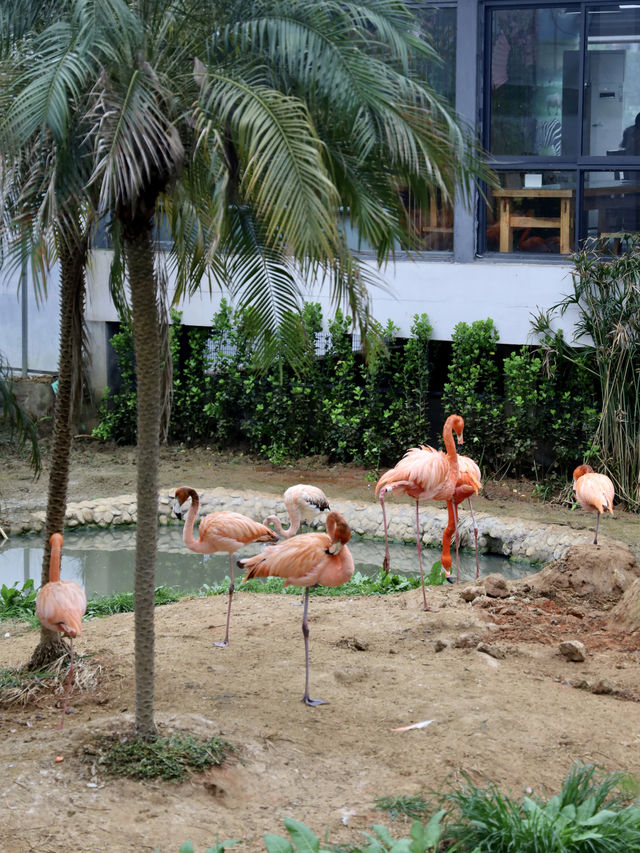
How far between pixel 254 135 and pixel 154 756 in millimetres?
2878

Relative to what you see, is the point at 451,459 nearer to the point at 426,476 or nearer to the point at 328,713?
the point at 426,476

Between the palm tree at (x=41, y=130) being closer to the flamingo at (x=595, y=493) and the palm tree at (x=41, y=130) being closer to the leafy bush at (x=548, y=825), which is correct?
the leafy bush at (x=548, y=825)

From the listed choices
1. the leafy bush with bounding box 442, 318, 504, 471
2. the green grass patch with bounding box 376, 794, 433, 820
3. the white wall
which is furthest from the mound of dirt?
the white wall

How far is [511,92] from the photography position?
1305cm

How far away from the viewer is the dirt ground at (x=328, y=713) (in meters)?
4.50

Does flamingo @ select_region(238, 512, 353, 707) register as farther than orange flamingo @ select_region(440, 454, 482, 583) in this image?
No

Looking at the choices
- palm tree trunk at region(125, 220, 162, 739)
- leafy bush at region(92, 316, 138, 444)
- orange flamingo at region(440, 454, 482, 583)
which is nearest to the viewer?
palm tree trunk at region(125, 220, 162, 739)

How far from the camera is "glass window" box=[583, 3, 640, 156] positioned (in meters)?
12.4

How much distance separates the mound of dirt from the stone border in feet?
5.16

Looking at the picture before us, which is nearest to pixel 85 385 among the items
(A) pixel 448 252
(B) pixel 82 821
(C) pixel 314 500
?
(C) pixel 314 500

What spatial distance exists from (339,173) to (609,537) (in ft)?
22.7

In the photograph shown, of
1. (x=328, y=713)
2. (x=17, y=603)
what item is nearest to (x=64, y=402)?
(x=328, y=713)

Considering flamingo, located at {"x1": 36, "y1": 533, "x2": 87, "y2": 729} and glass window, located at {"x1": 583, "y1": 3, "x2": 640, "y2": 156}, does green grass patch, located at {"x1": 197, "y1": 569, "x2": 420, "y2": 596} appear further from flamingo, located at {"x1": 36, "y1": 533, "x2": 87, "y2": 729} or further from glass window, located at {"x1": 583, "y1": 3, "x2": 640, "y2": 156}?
glass window, located at {"x1": 583, "y1": 3, "x2": 640, "y2": 156}

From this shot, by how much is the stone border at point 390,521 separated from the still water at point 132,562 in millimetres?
132
